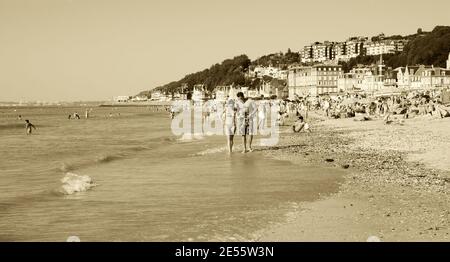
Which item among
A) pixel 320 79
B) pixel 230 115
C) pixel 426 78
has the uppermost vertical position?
pixel 320 79

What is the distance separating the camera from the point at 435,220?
259 inches

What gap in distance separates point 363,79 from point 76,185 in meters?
125

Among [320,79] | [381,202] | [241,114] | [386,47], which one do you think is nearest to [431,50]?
[320,79]

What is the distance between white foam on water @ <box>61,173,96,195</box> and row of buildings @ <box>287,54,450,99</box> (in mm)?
88166

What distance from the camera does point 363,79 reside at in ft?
423

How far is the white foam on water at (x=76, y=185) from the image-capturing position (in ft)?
33.3

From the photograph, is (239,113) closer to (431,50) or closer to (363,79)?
(363,79)

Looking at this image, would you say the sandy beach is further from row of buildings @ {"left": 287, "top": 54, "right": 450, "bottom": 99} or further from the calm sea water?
row of buildings @ {"left": 287, "top": 54, "right": 450, "bottom": 99}

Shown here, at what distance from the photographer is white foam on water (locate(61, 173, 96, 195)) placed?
10.2m

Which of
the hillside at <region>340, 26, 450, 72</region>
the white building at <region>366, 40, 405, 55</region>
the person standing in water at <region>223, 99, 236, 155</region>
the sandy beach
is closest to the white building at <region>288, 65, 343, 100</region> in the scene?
the hillside at <region>340, 26, 450, 72</region>

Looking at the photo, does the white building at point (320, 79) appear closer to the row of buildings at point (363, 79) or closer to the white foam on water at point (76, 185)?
the row of buildings at point (363, 79)

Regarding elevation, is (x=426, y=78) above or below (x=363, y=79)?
below
